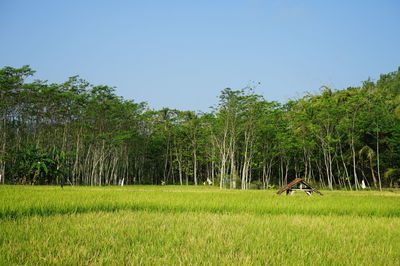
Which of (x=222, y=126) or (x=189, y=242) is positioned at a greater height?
(x=222, y=126)

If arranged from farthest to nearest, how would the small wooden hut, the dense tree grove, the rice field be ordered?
the dense tree grove < the small wooden hut < the rice field

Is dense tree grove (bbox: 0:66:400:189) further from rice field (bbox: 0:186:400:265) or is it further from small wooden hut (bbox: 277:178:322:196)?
rice field (bbox: 0:186:400:265)

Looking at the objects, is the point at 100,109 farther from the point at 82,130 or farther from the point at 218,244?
the point at 218,244

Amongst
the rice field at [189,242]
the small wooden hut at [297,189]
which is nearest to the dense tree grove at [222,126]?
the small wooden hut at [297,189]

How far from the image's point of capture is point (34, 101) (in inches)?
997

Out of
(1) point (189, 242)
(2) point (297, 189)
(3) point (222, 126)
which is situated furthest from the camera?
(3) point (222, 126)

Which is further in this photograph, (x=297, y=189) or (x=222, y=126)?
(x=222, y=126)

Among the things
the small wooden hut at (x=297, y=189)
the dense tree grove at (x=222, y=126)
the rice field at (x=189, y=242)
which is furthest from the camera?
the dense tree grove at (x=222, y=126)

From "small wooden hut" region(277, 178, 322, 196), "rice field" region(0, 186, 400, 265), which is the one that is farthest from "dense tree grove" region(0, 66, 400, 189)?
"rice field" region(0, 186, 400, 265)

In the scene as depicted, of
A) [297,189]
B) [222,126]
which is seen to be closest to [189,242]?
[297,189]

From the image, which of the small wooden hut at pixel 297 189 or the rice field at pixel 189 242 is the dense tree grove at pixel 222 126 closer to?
the small wooden hut at pixel 297 189

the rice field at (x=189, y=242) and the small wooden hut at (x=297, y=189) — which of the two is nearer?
the rice field at (x=189, y=242)

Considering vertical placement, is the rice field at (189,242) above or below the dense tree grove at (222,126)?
below

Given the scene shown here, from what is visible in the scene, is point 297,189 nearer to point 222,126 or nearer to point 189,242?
point 189,242
